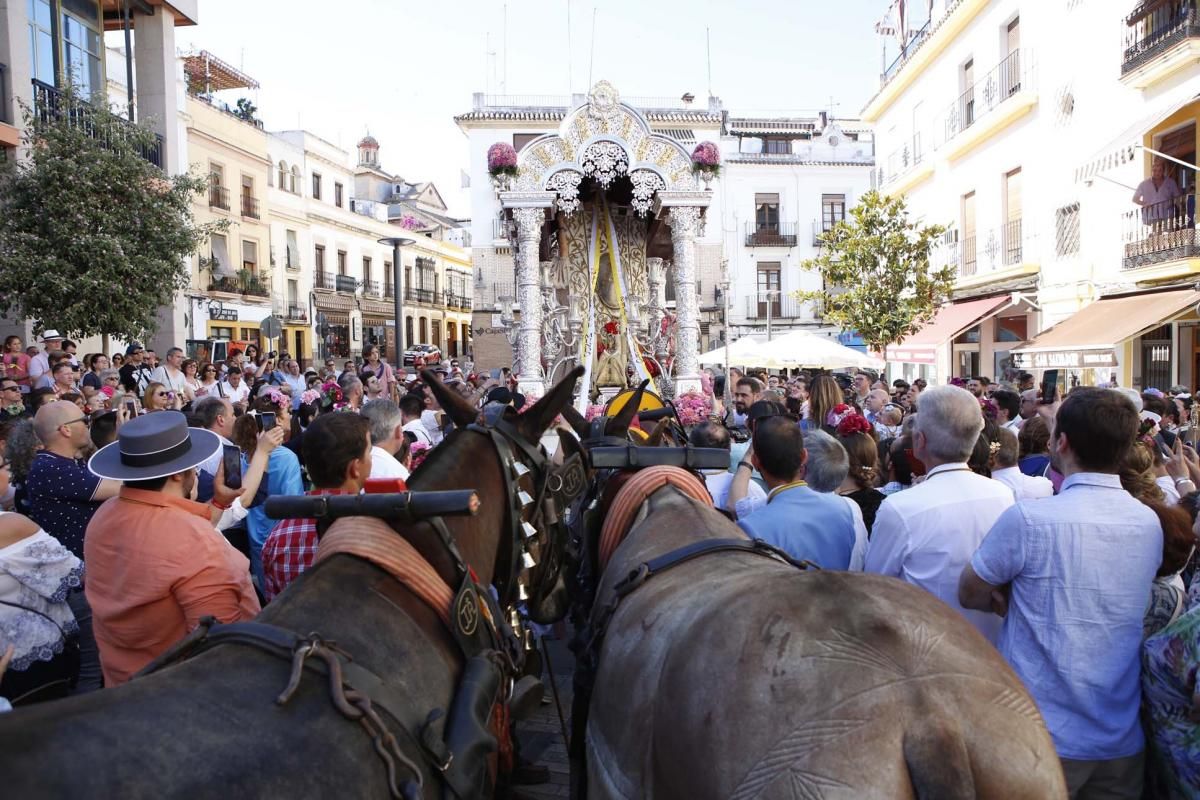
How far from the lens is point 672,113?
36.0 metres

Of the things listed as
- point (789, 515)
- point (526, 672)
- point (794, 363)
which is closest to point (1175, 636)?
point (789, 515)

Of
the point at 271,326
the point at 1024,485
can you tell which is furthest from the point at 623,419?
the point at 271,326

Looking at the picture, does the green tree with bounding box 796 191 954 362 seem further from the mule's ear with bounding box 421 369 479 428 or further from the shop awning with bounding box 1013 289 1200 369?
the mule's ear with bounding box 421 369 479 428

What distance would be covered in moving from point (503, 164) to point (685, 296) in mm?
2828

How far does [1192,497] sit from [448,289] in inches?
1984

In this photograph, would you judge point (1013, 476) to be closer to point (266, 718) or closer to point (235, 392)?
point (266, 718)

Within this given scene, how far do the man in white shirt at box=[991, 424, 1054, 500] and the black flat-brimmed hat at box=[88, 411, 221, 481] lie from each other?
3.45 meters

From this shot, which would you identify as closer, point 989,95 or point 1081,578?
point 1081,578

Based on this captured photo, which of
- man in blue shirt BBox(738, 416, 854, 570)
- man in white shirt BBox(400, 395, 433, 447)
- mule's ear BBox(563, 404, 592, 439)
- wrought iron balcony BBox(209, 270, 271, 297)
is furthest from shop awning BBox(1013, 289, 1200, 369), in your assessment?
wrought iron balcony BBox(209, 270, 271, 297)

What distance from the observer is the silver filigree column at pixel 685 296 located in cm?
1081

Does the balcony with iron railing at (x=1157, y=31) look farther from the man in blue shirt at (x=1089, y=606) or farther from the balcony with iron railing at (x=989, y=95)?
the man in blue shirt at (x=1089, y=606)

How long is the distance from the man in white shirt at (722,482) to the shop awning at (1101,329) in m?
11.4

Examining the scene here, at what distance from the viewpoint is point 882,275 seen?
20.0 metres

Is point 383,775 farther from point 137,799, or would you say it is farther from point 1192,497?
point 1192,497
